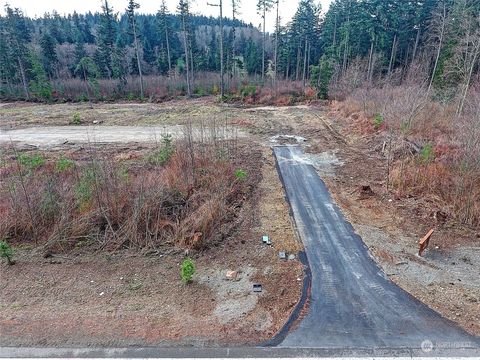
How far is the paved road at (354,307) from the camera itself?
19.1 ft

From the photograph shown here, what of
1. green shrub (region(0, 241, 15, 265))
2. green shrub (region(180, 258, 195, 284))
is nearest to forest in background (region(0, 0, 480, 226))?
green shrub (region(180, 258, 195, 284))

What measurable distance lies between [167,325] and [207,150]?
28.1 feet

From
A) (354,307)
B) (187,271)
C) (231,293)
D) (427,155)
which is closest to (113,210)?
(187,271)

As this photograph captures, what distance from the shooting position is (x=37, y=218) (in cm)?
934

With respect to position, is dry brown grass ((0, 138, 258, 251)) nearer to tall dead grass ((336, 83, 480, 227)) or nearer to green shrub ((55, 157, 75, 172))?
green shrub ((55, 157, 75, 172))

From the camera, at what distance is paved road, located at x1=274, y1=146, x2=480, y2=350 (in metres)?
5.82

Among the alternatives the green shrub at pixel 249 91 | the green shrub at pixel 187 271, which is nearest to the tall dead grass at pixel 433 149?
the green shrub at pixel 187 271

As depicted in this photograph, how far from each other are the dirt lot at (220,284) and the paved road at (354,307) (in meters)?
0.37

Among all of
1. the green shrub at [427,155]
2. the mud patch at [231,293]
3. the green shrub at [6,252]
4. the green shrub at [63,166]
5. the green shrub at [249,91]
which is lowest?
the mud patch at [231,293]

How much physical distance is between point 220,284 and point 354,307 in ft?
9.80

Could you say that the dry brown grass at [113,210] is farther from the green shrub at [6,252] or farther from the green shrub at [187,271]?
the green shrub at [187,271]

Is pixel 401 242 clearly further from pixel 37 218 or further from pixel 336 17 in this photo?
pixel 336 17

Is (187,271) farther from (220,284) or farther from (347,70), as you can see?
(347,70)

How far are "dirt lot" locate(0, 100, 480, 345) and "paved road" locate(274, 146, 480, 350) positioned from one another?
365 mm
